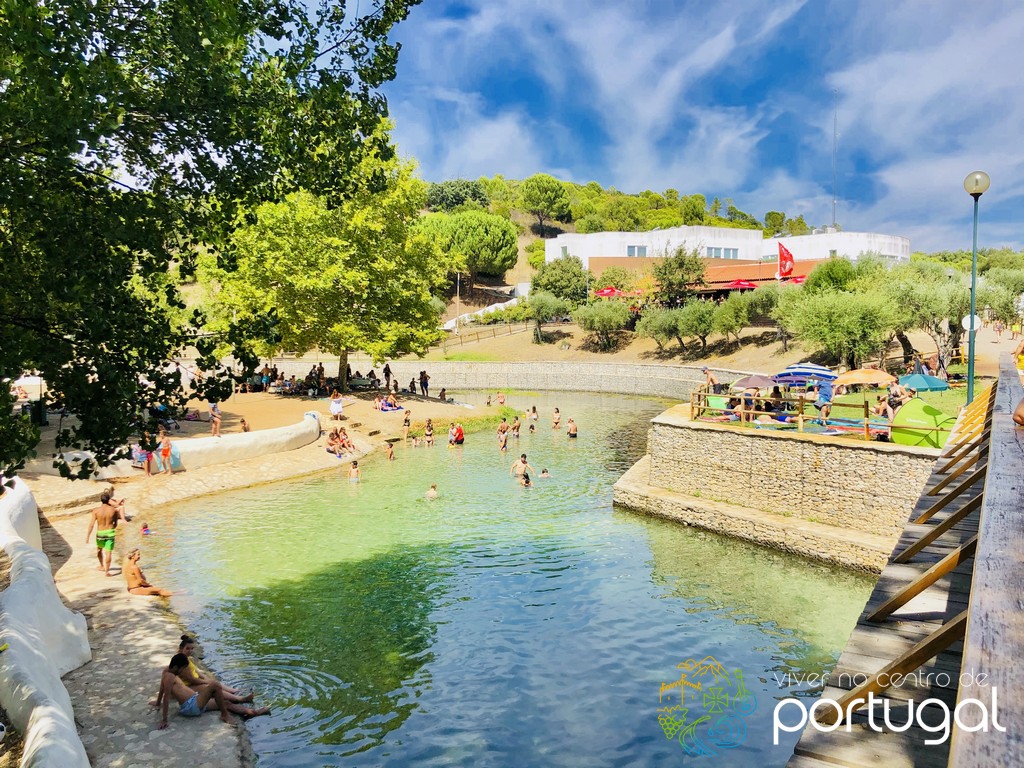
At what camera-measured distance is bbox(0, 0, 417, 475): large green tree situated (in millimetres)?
7129

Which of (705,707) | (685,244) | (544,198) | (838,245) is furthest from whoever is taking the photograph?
(544,198)

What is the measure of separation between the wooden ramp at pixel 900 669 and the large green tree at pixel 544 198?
134541 mm

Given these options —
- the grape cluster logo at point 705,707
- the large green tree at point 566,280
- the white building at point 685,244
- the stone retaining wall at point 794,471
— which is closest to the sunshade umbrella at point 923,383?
the stone retaining wall at point 794,471

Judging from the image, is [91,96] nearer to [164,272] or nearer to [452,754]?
[164,272]

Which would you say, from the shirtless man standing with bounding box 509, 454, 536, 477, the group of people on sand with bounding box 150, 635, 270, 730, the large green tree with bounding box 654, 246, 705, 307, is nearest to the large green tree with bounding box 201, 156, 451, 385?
the shirtless man standing with bounding box 509, 454, 536, 477

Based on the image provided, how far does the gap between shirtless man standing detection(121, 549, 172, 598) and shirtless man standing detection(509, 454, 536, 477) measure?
12.9m

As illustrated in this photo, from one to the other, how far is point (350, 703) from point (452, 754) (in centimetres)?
207

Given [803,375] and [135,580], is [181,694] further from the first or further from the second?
[803,375]

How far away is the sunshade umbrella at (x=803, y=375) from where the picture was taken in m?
25.8

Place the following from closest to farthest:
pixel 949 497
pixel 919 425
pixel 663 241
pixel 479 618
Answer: pixel 949 497
pixel 479 618
pixel 919 425
pixel 663 241

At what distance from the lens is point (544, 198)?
13362 centimetres

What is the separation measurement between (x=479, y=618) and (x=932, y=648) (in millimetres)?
12719

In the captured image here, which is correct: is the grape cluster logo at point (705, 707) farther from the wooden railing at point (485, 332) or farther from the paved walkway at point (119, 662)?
the wooden railing at point (485, 332)

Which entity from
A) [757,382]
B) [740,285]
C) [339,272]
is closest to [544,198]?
[740,285]
